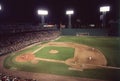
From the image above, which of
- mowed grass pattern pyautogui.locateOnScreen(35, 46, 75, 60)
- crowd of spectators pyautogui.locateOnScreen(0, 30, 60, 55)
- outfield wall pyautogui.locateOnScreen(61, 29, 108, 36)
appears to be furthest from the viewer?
outfield wall pyautogui.locateOnScreen(61, 29, 108, 36)

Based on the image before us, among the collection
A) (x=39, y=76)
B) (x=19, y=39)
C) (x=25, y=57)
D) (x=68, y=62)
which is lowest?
(x=39, y=76)

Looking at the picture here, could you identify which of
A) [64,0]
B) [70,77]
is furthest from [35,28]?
[64,0]

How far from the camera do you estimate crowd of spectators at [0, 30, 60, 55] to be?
23692 millimetres

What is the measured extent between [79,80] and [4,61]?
10224 millimetres

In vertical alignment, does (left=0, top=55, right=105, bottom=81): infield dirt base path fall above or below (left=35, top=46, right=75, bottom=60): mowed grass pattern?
below

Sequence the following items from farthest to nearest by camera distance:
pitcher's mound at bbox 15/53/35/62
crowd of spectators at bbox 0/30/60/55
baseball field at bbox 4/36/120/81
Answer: crowd of spectators at bbox 0/30/60/55
pitcher's mound at bbox 15/53/35/62
baseball field at bbox 4/36/120/81

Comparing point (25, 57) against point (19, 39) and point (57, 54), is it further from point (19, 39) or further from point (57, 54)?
point (19, 39)

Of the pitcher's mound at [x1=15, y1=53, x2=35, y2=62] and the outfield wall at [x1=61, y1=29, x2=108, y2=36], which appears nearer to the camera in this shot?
the pitcher's mound at [x1=15, y1=53, x2=35, y2=62]

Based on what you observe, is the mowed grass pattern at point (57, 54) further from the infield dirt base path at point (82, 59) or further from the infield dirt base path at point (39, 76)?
the infield dirt base path at point (39, 76)

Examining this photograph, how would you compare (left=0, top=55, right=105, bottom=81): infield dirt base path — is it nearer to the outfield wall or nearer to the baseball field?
the baseball field

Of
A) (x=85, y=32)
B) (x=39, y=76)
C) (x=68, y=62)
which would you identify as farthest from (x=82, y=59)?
(x=85, y=32)

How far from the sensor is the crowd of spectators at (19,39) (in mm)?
23692

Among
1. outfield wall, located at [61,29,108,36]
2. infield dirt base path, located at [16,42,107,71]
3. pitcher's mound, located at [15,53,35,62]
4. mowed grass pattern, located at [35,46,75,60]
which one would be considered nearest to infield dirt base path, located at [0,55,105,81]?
infield dirt base path, located at [16,42,107,71]

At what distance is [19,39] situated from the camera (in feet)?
90.0
